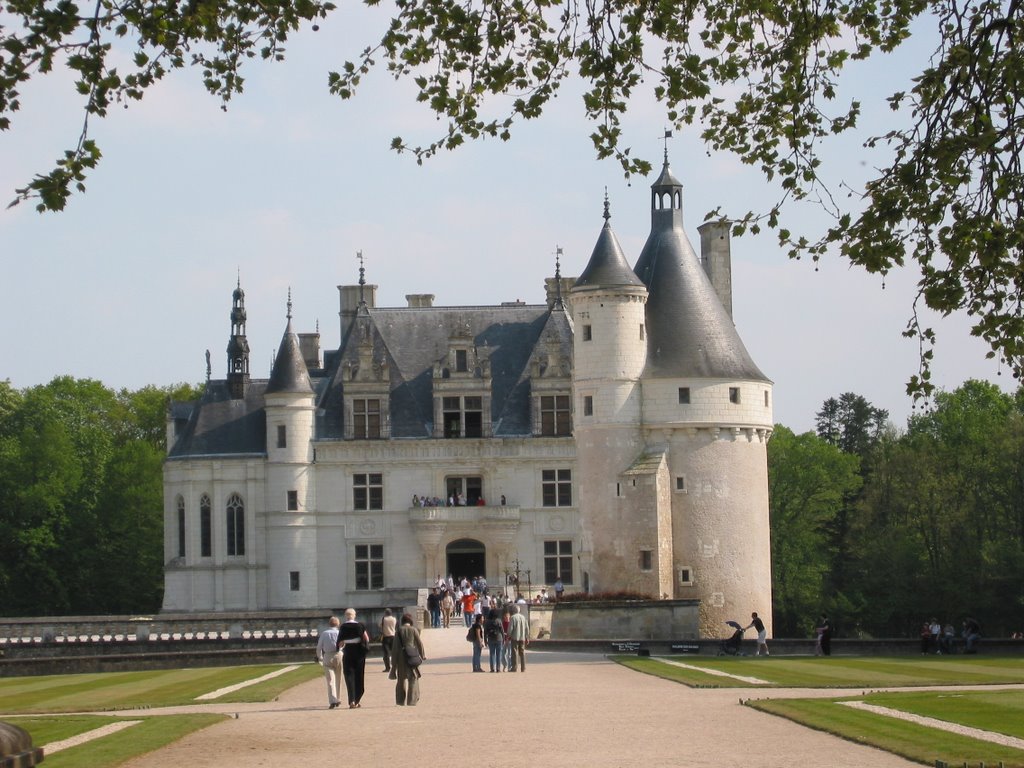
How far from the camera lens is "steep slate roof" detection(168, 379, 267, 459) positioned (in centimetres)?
5300

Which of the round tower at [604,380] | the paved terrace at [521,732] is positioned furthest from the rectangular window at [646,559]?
the paved terrace at [521,732]

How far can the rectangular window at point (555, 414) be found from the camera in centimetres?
A: 5253

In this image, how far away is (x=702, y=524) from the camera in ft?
153

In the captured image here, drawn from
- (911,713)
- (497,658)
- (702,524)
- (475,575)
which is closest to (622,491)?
(702,524)

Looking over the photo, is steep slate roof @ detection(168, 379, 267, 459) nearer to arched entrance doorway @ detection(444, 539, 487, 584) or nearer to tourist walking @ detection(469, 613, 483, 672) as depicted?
arched entrance doorway @ detection(444, 539, 487, 584)

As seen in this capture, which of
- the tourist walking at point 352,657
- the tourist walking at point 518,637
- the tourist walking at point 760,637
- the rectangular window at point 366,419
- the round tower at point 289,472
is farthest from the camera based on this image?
the rectangular window at point 366,419

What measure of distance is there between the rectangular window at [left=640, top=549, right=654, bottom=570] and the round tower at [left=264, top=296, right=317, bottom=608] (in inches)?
426

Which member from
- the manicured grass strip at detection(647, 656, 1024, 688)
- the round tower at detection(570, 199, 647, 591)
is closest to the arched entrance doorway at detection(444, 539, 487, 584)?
the round tower at detection(570, 199, 647, 591)

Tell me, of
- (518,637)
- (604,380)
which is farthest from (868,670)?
(604,380)

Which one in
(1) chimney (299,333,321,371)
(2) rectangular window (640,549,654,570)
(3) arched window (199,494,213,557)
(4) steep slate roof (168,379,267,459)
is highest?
(1) chimney (299,333,321,371)

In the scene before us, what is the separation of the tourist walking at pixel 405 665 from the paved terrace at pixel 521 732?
24 centimetres

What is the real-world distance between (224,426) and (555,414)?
960 centimetres

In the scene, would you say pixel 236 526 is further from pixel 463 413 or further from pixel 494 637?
pixel 494 637

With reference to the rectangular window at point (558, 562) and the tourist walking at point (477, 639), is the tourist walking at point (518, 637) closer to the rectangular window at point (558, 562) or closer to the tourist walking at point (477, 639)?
the tourist walking at point (477, 639)
